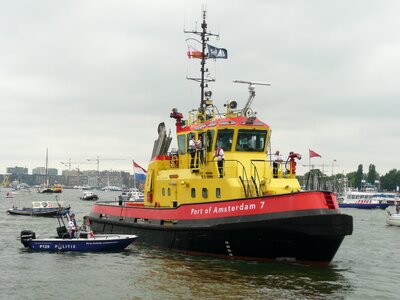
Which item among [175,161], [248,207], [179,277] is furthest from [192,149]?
[179,277]

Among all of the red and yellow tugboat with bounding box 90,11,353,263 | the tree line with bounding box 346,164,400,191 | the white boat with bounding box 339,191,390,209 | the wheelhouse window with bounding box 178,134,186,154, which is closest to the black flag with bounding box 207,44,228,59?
the red and yellow tugboat with bounding box 90,11,353,263

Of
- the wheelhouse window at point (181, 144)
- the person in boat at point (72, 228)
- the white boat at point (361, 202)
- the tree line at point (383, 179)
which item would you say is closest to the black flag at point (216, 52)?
the wheelhouse window at point (181, 144)

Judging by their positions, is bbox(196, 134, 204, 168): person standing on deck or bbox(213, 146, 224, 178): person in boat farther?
bbox(196, 134, 204, 168): person standing on deck

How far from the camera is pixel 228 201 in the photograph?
65.0ft

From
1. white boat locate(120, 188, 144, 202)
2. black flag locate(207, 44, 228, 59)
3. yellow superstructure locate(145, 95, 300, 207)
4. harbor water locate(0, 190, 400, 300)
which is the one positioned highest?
black flag locate(207, 44, 228, 59)

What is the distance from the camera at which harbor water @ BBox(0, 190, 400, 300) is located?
1588cm

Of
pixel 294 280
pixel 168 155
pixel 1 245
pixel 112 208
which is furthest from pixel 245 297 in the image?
pixel 1 245

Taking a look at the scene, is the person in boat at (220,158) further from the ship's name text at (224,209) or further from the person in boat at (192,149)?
the ship's name text at (224,209)

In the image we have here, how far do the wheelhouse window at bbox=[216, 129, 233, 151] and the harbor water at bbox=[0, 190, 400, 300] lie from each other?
176 inches

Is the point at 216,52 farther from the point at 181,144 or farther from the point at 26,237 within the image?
the point at 26,237

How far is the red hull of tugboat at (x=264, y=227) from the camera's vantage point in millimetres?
18125

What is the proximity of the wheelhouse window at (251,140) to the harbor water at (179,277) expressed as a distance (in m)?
4.75

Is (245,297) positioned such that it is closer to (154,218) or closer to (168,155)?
(154,218)

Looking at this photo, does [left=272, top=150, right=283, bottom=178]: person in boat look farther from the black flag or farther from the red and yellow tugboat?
the black flag
